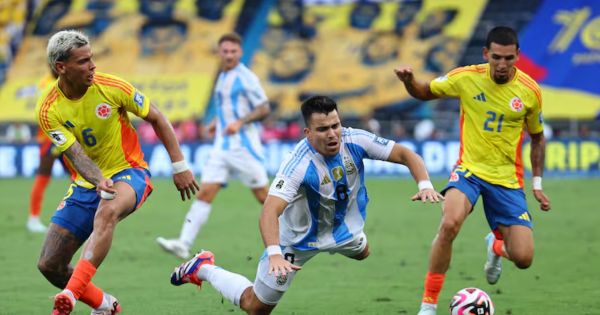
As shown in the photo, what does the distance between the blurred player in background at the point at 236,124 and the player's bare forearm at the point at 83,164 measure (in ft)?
16.2

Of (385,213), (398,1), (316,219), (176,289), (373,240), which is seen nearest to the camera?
(316,219)

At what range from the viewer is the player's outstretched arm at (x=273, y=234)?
662 cm

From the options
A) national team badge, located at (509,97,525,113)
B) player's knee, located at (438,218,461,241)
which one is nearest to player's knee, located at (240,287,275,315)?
player's knee, located at (438,218,461,241)

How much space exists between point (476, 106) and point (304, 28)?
22806mm

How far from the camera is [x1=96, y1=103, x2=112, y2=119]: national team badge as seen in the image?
7.76 meters

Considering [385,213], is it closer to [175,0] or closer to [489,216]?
[489,216]

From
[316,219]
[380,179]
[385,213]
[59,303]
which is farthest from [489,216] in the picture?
[380,179]

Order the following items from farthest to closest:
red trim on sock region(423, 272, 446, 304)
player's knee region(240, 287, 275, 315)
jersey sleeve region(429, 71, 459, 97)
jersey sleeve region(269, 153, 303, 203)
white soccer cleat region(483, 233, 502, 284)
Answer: white soccer cleat region(483, 233, 502, 284), jersey sleeve region(429, 71, 459, 97), red trim on sock region(423, 272, 446, 304), player's knee region(240, 287, 275, 315), jersey sleeve region(269, 153, 303, 203)

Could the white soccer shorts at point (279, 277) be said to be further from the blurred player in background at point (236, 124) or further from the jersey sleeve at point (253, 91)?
the jersey sleeve at point (253, 91)

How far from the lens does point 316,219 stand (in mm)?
7559

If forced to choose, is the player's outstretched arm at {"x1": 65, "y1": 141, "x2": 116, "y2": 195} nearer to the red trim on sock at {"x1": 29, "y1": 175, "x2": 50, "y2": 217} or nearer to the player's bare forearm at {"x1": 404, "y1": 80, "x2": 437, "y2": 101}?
the player's bare forearm at {"x1": 404, "y1": 80, "x2": 437, "y2": 101}

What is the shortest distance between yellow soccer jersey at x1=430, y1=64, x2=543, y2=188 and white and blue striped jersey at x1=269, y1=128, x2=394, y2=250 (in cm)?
154

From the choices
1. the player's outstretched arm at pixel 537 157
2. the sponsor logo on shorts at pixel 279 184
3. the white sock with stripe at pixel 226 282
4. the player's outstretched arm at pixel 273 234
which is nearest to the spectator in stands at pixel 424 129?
the player's outstretched arm at pixel 537 157

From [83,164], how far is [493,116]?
134 inches
